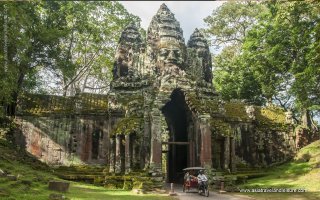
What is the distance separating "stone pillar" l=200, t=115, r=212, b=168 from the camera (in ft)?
66.7

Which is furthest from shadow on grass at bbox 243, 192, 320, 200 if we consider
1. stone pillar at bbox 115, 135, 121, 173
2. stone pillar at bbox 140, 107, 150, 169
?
stone pillar at bbox 115, 135, 121, 173

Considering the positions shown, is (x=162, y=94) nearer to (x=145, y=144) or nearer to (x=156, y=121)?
(x=156, y=121)

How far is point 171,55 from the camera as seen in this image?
75.4ft

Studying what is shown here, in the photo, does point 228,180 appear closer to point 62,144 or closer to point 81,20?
point 62,144

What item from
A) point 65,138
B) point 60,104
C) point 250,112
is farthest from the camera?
point 250,112

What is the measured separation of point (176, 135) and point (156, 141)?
5.02m

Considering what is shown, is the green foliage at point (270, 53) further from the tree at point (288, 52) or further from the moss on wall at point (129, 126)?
the moss on wall at point (129, 126)

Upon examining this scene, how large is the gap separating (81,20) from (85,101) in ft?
30.3

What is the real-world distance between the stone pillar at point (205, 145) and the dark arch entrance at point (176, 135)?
2691mm

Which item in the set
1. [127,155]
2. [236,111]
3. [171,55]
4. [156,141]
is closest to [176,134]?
[156,141]

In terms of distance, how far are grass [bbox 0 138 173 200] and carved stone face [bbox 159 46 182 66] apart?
8.68 meters

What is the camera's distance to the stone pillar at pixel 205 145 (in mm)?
20327

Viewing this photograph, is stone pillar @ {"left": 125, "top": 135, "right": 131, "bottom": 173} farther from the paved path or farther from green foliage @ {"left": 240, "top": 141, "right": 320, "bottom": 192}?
green foliage @ {"left": 240, "top": 141, "right": 320, "bottom": 192}

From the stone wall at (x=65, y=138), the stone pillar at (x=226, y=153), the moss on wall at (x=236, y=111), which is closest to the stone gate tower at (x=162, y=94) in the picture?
the stone pillar at (x=226, y=153)
